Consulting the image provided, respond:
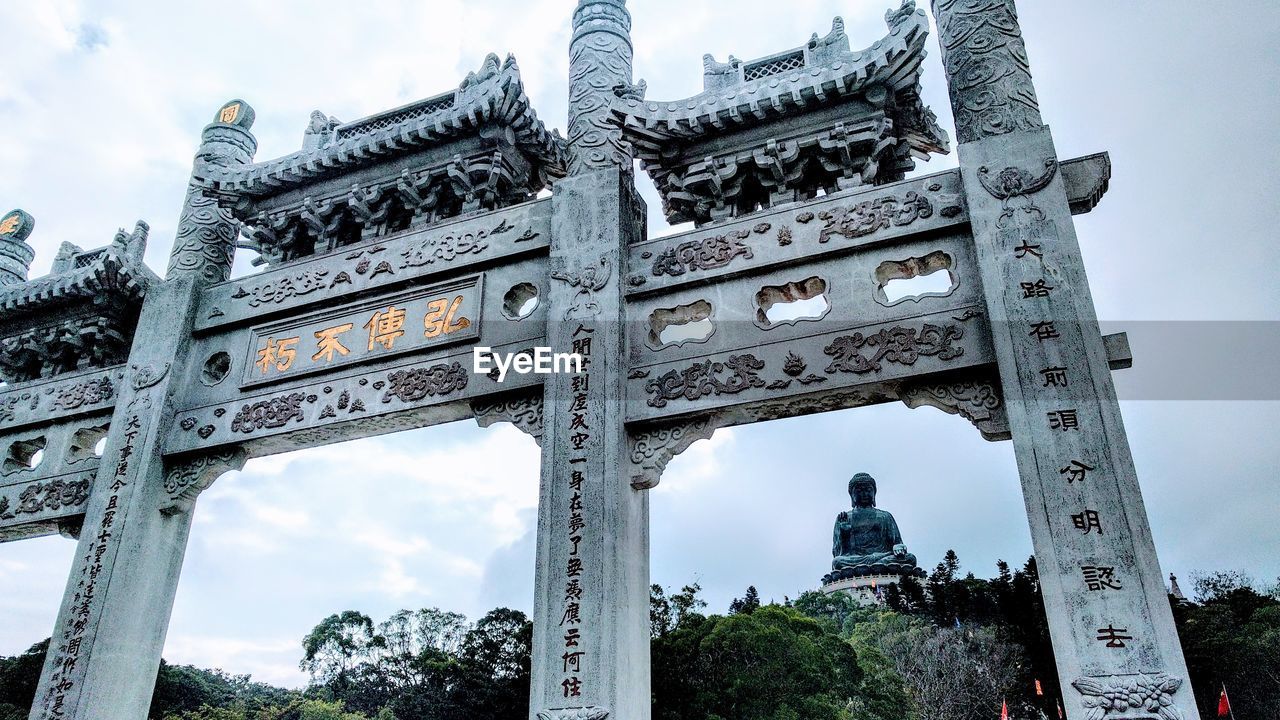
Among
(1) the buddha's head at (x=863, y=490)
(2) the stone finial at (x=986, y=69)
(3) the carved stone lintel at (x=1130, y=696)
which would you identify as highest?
(1) the buddha's head at (x=863, y=490)

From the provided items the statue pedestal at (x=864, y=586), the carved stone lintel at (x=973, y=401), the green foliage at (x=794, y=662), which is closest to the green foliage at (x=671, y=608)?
the green foliage at (x=794, y=662)

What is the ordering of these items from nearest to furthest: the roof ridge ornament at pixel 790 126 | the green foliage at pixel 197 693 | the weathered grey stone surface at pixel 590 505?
the weathered grey stone surface at pixel 590 505
the roof ridge ornament at pixel 790 126
the green foliage at pixel 197 693

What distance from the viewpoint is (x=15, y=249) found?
1072cm

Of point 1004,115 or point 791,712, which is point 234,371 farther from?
point 791,712

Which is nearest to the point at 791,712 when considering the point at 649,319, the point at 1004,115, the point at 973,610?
the point at 973,610

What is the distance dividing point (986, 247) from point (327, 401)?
5.46m

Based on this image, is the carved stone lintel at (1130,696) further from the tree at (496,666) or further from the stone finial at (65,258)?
the tree at (496,666)

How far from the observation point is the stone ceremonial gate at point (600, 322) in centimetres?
555

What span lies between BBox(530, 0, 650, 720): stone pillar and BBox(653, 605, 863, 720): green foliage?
10.2 metres

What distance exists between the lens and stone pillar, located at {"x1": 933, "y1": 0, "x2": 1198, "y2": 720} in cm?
462

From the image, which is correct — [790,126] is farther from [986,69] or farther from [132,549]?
[132,549]

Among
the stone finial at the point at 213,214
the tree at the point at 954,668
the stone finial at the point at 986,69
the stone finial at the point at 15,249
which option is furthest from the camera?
the tree at the point at 954,668

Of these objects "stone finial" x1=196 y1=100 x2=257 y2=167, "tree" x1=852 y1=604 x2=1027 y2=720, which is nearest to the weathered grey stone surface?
"stone finial" x1=196 y1=100 x2=257 y2=167

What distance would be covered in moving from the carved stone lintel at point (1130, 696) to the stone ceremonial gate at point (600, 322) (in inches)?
0.5
